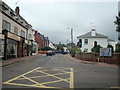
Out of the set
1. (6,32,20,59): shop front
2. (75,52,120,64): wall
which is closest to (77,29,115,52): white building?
(75,52,120,64): wall

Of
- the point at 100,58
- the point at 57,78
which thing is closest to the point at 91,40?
the point at 100,58

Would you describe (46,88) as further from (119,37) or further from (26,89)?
(119,37)

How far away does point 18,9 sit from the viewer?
32562 mm

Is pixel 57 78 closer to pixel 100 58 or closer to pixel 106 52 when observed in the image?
pixel 106 52

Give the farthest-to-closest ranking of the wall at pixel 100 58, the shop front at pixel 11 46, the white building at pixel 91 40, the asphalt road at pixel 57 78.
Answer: the white building at pixel 91 40
the shop front at pixel 11 46
the wall at pixel 100 58
the asphalt road at pixel 57 78

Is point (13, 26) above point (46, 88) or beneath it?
above

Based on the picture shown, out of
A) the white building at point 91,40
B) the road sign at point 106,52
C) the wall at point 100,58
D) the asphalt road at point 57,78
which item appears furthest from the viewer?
the white building at point 91,40

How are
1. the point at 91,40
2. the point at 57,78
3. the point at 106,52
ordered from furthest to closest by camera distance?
1. the point at 91,40
2. the point at 106,52
3. the point at 57,78

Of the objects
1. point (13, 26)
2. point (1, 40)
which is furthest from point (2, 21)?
point (13, 26)

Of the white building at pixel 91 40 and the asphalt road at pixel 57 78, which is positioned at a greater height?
the white building at pixel 91 40

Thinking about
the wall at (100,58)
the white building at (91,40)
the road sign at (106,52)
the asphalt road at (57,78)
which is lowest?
the asphalt road at (57,78)

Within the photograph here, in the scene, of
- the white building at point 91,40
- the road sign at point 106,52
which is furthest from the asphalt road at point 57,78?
the white building at point 91,40

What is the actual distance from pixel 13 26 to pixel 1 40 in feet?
18.4

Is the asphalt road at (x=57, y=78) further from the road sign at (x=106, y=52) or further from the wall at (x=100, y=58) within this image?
the wall at (x=100, y=58)
